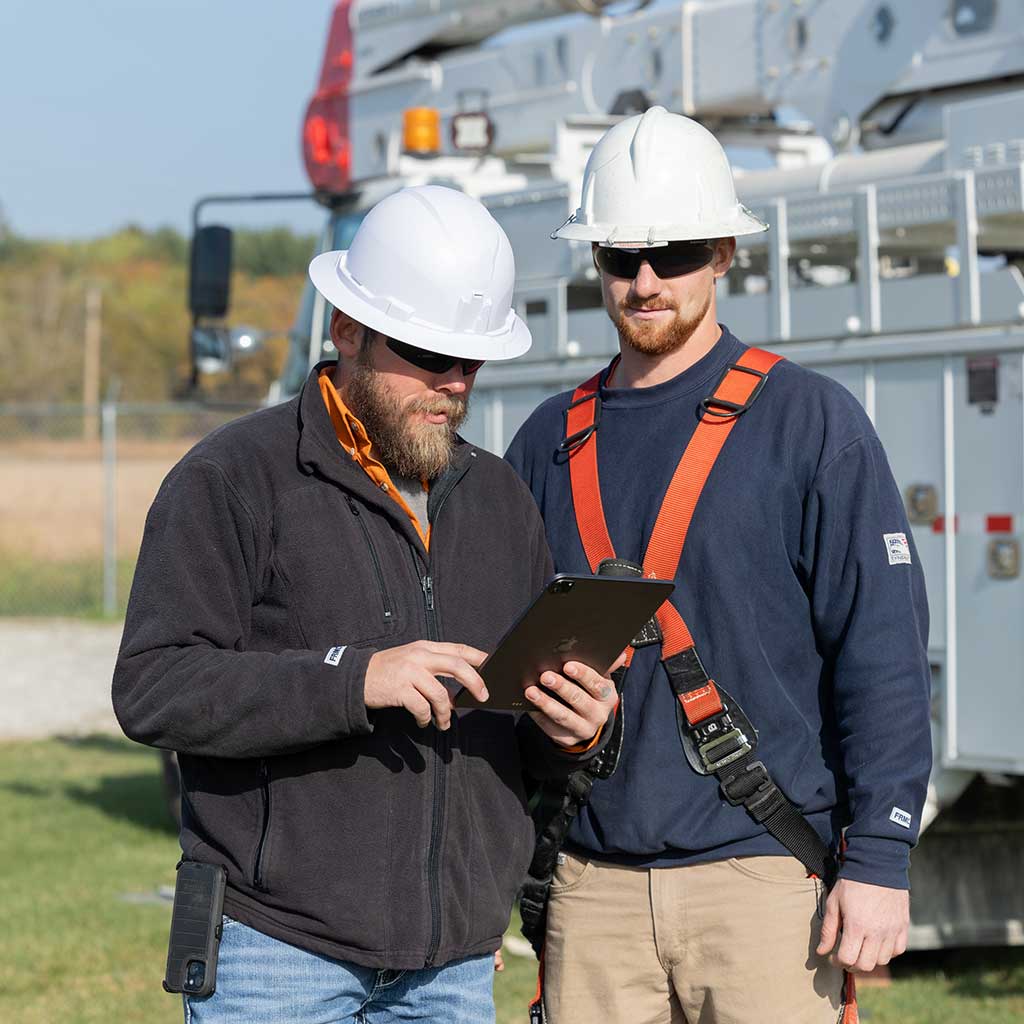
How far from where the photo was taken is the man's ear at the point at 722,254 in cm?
365

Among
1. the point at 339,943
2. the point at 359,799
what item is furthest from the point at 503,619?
the point at 339,943

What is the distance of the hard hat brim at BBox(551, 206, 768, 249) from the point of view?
3568mm

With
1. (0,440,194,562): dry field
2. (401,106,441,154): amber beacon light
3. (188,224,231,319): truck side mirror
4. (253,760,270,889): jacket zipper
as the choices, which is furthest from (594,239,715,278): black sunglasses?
(0,440,194,562): dry field

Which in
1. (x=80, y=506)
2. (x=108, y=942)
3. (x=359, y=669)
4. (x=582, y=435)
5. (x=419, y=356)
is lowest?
A: (x=80, y=506)

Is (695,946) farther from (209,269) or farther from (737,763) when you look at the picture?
(209,269)

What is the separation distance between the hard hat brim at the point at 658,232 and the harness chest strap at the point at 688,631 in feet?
0.82

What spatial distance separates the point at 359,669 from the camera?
2805 mm

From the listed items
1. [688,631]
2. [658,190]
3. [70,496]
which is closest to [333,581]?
[688,631]

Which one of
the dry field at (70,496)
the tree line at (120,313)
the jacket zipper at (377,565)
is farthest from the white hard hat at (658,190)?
the tree line at (120,313)

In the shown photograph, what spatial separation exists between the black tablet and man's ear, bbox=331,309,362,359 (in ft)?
2.12

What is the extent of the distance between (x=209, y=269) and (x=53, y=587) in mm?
12788

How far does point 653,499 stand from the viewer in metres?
3.47

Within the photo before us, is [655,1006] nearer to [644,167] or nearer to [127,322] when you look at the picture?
[644,167]

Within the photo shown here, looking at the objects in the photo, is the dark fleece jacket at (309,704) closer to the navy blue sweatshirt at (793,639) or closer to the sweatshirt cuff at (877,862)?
the navy blue sweatshirt at (793,639)
